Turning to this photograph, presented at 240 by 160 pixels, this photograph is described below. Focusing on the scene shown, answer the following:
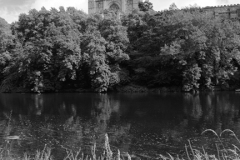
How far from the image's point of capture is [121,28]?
156ft

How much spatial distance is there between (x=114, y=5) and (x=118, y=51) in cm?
3338

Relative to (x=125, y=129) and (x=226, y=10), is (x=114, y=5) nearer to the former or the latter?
(x=226, y=10)

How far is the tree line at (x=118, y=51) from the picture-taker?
4094cm

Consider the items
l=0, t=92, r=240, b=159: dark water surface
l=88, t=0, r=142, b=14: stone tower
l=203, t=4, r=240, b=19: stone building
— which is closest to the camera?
l=0, t=92, r=240, b=159: dark water surface

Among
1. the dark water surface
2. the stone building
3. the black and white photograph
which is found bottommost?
the dark water surface

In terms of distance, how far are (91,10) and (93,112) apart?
58.6 meters

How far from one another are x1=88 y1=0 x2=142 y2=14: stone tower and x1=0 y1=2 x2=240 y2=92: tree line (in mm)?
23030

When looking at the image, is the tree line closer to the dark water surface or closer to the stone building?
the stone building

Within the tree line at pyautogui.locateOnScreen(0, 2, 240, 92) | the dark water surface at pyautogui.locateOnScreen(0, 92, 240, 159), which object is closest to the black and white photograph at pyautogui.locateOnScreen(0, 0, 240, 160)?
the tree line at pyautogui.locateOnScreen(0, 2, 240, 92)

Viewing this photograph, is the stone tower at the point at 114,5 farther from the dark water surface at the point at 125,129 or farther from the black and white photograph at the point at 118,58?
the dark water surface at the point at 125,129

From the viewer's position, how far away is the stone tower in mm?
74331

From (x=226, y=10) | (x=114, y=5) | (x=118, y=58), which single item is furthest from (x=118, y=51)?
(x=114, y=5)

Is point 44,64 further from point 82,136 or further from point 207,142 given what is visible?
point 207,142

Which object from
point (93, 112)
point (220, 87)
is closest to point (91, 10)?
point (220, 87)
